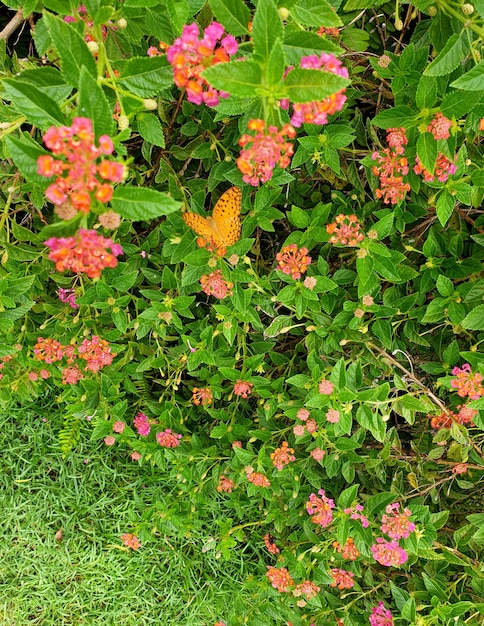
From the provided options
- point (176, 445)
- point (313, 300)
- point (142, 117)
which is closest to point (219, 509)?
point (176, 445)

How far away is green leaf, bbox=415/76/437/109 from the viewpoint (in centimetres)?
109

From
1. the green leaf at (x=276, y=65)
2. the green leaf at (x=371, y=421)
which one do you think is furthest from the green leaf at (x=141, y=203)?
the green leaf at (x=371, y=421)

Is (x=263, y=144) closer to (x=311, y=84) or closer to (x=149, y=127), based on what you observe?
(x=311, y=84)

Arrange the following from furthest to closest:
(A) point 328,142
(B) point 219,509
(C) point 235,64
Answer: (B) point 219,509, (A) point 328,142, (C) point 235,64

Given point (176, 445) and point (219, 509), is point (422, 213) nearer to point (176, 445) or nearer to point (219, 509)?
point (176, 445)

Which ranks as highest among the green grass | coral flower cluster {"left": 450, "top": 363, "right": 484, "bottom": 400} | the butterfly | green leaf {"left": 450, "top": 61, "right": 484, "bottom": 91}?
green leaf {"left": 450, "top": 61, "right": 484, "bottom": 91}

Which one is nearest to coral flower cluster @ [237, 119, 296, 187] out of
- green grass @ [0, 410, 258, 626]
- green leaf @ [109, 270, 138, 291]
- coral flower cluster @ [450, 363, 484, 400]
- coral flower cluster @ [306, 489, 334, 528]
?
green leaf @ [109, 270, 138, 291]

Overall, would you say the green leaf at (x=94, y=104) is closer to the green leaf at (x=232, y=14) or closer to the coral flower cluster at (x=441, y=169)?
the green leaf at (x=232, y=14)

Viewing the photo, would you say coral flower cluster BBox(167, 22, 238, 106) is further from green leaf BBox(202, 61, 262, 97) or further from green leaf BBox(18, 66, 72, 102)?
green leaf BBox(18, 66, 72, 102)

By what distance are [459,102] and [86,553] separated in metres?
2.47

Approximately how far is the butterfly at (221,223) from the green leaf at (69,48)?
0.59 metres

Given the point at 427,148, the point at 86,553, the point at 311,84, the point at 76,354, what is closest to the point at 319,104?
the point at 311,84

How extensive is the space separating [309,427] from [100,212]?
1.01 meters

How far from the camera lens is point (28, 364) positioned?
1.72m
